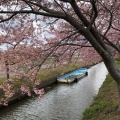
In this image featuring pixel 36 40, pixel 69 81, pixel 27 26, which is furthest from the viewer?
pixel 69 81

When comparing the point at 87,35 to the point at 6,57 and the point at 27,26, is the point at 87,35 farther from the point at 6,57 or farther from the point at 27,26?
the point at 27,26

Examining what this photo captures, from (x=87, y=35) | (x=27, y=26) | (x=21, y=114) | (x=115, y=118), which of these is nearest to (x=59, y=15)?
(x=87, y=35)

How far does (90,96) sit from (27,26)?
15294 mm

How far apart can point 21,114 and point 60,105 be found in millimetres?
3989

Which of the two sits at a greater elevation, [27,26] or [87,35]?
[27,26]

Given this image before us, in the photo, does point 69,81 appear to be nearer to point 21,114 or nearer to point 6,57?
point 21,114

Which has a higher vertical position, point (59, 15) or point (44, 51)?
point (59, 15)

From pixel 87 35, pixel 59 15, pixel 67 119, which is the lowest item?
pixel 67 119

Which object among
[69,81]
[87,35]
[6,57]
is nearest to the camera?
[6,57]

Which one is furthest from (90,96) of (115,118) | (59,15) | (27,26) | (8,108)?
(59,15)

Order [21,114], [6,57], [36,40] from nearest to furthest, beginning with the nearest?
[6,57], [36,40], [21,114]

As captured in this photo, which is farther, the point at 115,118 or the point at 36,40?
the point at 36,40

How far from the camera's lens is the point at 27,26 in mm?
9203

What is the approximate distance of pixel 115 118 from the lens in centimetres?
1005
